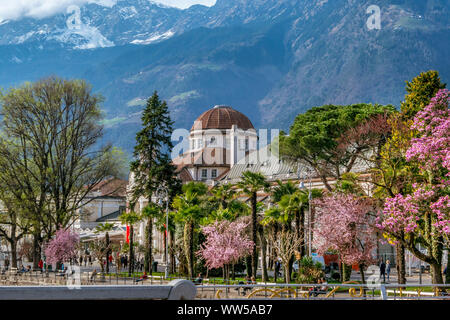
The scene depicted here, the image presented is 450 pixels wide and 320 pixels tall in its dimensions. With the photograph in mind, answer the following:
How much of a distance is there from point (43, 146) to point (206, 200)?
14859mm

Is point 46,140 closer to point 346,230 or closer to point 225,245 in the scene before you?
point 225,245

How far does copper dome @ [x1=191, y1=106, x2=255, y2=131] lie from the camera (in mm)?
117062

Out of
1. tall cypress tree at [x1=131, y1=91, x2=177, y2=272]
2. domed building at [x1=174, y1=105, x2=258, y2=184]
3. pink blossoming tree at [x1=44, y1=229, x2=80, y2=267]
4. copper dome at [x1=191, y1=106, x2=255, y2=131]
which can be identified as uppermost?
copper dome at [x1=191, y1=106, x2=255, y2=131]

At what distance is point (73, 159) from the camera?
52.0m

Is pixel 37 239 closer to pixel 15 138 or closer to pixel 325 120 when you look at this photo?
pixel 15 138

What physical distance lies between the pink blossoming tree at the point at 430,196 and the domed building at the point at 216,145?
2849 inches

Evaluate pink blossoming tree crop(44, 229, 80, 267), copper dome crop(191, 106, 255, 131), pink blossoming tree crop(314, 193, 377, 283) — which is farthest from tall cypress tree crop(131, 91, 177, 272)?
copper dome crop(191, 106, 255, 131)

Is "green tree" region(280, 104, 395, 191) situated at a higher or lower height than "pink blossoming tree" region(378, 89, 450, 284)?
higher

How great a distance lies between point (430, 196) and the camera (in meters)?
25.2

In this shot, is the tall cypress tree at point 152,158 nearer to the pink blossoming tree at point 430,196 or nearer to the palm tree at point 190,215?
the palm tree at point 190,215

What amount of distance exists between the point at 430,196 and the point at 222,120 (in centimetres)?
9371

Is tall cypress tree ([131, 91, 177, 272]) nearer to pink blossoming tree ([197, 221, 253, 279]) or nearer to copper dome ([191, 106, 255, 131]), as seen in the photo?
pink blossoming tree ([197, 221, 253, 279])

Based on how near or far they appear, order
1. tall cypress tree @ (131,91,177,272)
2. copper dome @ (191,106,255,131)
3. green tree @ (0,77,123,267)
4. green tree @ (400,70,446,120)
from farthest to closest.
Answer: copper dome @ (191,106,255,131)
tall cypress tree @ (131,91,177,272)
green tree @ (0,77,123,267)
green tree @ (400,70,446,120)
